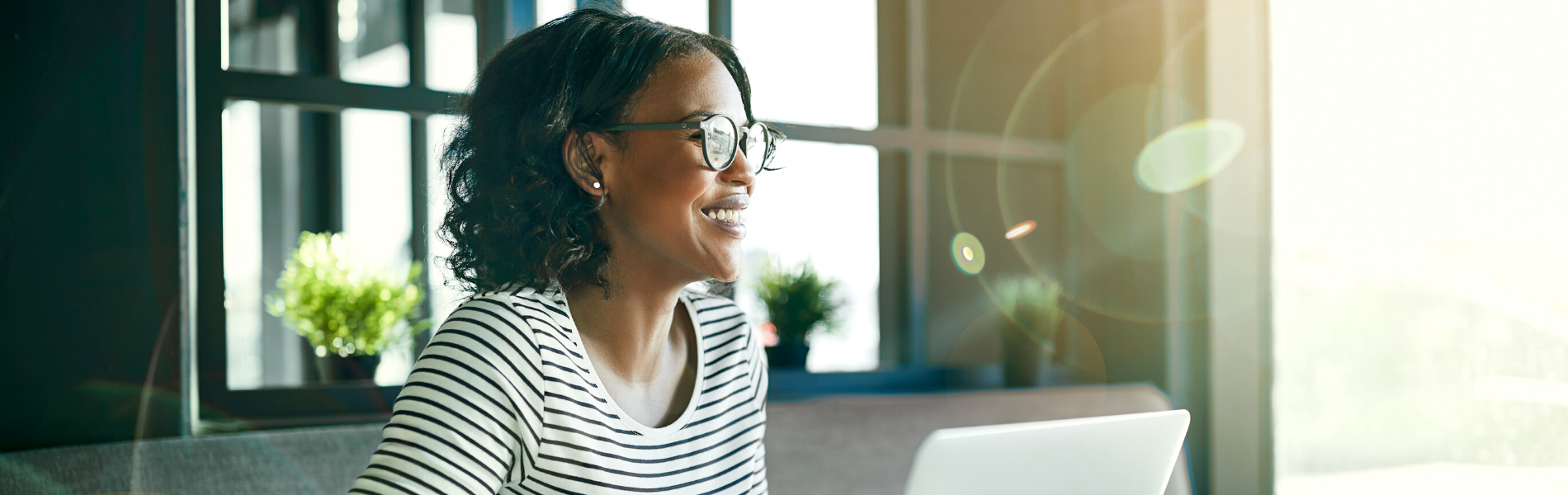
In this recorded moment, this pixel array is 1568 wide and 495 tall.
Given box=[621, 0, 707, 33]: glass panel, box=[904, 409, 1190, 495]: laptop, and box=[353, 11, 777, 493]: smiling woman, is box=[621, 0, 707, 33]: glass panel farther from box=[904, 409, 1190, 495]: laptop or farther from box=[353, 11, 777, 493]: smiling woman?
box=[904, 409, 1190, 495]: laptop

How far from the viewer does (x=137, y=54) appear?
1556mm

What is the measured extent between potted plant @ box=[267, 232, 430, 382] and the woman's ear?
840 millimetres

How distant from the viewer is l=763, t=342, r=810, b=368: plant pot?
8.20 feet

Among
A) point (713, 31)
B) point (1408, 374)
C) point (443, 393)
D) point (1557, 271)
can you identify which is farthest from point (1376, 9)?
point (443, 393)

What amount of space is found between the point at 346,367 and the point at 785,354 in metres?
1.06

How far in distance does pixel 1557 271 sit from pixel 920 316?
153 cm

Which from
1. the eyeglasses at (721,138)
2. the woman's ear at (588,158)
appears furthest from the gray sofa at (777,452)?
the eyeglasses at (721,138)

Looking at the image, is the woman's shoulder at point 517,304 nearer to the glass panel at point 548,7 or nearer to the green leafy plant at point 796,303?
the glass panel at point 548,7

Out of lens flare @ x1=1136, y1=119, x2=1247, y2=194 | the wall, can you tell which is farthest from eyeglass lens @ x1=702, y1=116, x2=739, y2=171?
lens flare @ x1=1136, y1=119, x2=1247, y2=194

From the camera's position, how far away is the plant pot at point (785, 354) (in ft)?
8.20

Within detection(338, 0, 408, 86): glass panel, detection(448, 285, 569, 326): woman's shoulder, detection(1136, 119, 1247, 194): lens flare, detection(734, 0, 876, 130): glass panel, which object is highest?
detection(338, 0, 408, 86): glass panel

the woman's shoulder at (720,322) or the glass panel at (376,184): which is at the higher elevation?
the glass panel at (376,184)

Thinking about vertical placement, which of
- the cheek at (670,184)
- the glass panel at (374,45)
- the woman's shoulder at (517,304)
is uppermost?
the glass panel at (374,45)

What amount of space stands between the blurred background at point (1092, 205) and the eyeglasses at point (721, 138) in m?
0.46
